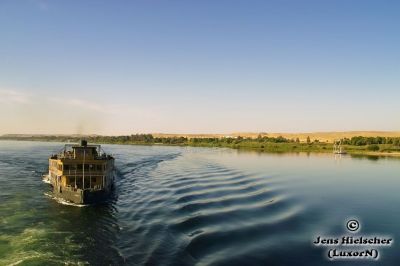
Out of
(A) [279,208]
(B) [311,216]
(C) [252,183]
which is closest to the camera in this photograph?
(B) [311,216]

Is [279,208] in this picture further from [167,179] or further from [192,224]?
[167,179]

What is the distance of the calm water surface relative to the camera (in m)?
29.9

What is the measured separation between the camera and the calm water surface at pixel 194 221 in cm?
2988

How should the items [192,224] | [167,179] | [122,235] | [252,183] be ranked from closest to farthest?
[122,235], [192,224], [252,183], [167,179]

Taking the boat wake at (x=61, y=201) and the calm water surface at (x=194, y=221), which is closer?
the calm water surface at (x=194, y=221)

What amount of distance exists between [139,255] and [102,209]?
60.4 ft

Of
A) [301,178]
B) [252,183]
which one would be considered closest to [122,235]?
[252,183]

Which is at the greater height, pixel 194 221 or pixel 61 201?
pixel 61 201

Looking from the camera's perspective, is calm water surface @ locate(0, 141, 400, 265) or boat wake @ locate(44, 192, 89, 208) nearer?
calm water surface @ locate(0, 141, 400, 265)

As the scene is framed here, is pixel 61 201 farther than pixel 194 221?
Yes

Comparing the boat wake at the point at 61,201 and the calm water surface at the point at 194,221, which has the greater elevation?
the boat wake at the point at 61,201

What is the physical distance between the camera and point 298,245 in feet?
108

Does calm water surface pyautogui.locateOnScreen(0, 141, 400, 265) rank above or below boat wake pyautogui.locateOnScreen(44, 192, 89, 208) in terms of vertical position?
below

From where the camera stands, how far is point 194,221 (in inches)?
1602
